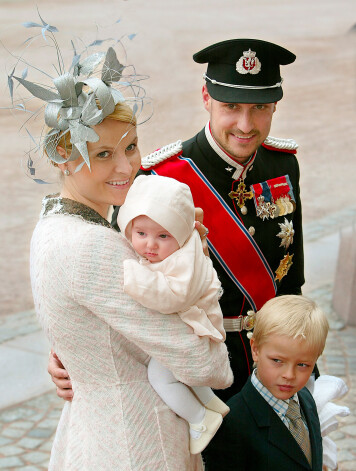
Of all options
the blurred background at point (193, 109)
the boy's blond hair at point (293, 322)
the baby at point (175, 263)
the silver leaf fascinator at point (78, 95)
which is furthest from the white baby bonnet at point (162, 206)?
the boy's blond hair at point (293, 322)

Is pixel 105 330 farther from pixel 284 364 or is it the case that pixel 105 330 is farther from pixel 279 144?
pixel 279 144

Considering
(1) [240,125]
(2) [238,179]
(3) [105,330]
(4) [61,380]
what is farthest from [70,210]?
(2) [238,179]

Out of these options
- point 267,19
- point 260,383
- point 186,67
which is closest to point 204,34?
point 186,67

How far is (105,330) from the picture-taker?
1.92 metres

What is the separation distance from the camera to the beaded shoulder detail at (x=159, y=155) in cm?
280

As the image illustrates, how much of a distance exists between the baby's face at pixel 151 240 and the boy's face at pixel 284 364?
0.54 metres

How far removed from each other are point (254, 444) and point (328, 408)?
399mm

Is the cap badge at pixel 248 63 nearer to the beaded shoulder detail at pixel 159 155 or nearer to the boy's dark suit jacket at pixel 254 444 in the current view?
the beaded shoulder detail at pixel 159 155

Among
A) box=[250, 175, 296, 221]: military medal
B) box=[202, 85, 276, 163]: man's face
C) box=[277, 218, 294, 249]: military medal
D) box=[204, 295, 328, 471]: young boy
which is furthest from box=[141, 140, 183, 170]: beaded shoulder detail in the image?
box=[204, 295, 328, 471]: young boy

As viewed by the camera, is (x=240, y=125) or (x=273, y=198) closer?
(x=240, y=125)

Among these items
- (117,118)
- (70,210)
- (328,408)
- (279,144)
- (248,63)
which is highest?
(117,118)

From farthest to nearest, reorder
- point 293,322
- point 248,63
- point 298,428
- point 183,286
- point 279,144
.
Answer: point 279,144, point 248,63, point 298,428, point 293,322, point 183,286

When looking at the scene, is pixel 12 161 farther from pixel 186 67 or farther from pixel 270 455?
pixel 270 455

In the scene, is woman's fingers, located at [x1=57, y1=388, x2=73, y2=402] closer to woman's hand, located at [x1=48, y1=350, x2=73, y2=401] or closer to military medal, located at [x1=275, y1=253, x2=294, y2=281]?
woman's hand, located at [x1=48, y1=350, x2=73, y2=401]
